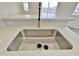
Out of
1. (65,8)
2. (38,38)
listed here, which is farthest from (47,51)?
(65,8)

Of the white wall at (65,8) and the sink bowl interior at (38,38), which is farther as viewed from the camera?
the white wall at (65,8)

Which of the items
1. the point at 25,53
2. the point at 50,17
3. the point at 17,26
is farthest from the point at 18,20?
the point at 25,53

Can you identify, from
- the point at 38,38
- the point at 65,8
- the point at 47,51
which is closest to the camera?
the point at 47,51

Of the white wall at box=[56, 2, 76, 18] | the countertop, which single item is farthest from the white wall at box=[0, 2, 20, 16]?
the white wall at box=[56, 2, 76, 18]

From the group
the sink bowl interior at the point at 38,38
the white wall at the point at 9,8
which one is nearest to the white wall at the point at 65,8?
the sink bowl interior at the point at 38,38

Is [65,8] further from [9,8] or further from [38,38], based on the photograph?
[9,8]

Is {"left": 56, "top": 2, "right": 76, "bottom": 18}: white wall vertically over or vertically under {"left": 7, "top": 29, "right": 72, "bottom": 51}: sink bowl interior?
over

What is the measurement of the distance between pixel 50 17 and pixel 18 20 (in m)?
0.44

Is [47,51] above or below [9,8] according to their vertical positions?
below

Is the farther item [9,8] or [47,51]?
[9,8]

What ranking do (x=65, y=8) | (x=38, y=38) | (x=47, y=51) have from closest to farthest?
(x=47, y=51) < (x=38, y=38) < (x=65, y=8)

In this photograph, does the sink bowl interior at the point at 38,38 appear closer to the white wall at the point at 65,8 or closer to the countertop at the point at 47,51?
the countertop at the point at 47,51

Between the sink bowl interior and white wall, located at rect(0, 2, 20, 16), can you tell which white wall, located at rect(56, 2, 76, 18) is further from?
white wall, located at rect(0, 2, 20, 16)

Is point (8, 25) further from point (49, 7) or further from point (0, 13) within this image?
point (49, 7)
